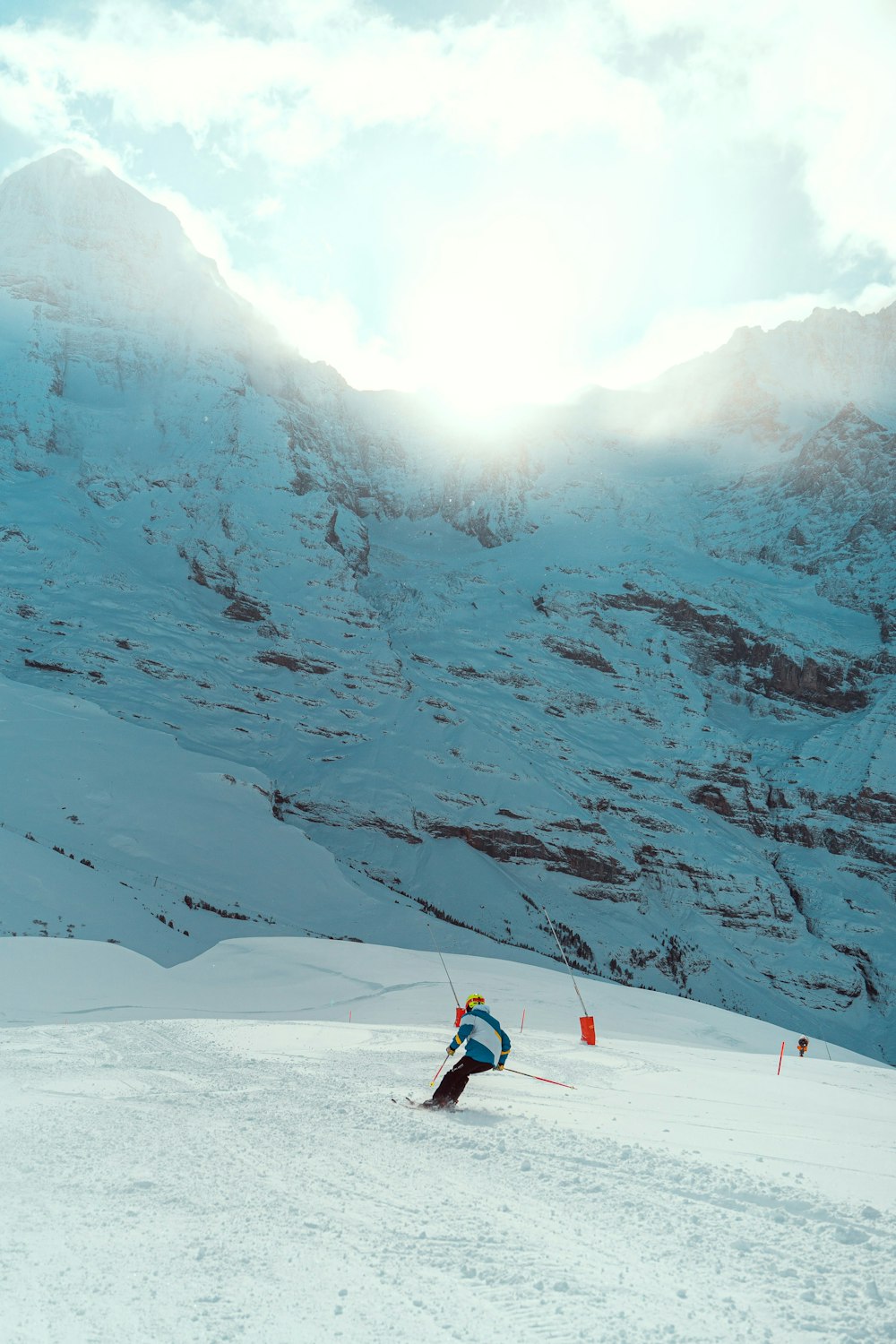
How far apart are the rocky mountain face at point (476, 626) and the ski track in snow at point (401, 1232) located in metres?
41.5

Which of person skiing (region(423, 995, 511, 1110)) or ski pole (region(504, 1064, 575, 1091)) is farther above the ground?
person skiing (region(423, 995, 511, 1110))

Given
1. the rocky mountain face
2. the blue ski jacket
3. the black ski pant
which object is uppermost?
the rocky mountain face

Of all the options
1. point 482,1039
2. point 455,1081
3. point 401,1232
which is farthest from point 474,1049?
point 401,1232

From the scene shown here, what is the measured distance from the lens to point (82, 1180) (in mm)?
5004

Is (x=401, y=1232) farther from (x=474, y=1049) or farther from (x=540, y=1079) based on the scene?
(x=540, y=1079)

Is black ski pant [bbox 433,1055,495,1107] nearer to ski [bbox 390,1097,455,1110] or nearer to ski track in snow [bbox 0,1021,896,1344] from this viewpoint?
ski [bbox 390,1097,455,1110]

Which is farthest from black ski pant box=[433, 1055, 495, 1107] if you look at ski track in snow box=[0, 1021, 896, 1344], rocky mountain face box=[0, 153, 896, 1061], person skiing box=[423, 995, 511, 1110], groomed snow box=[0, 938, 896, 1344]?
rocky mountain face box=[0, 153, 896, 1061]

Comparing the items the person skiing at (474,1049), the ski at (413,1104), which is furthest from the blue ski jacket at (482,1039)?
the ski at (413,1104)

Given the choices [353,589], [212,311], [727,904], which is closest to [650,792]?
[727,904]

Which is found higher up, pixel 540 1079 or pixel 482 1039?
pixel 482 1039

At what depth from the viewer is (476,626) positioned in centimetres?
8975

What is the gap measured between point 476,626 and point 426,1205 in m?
85.4

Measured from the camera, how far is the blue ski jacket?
26.6 feet

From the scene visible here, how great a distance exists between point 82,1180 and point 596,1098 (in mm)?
5192
